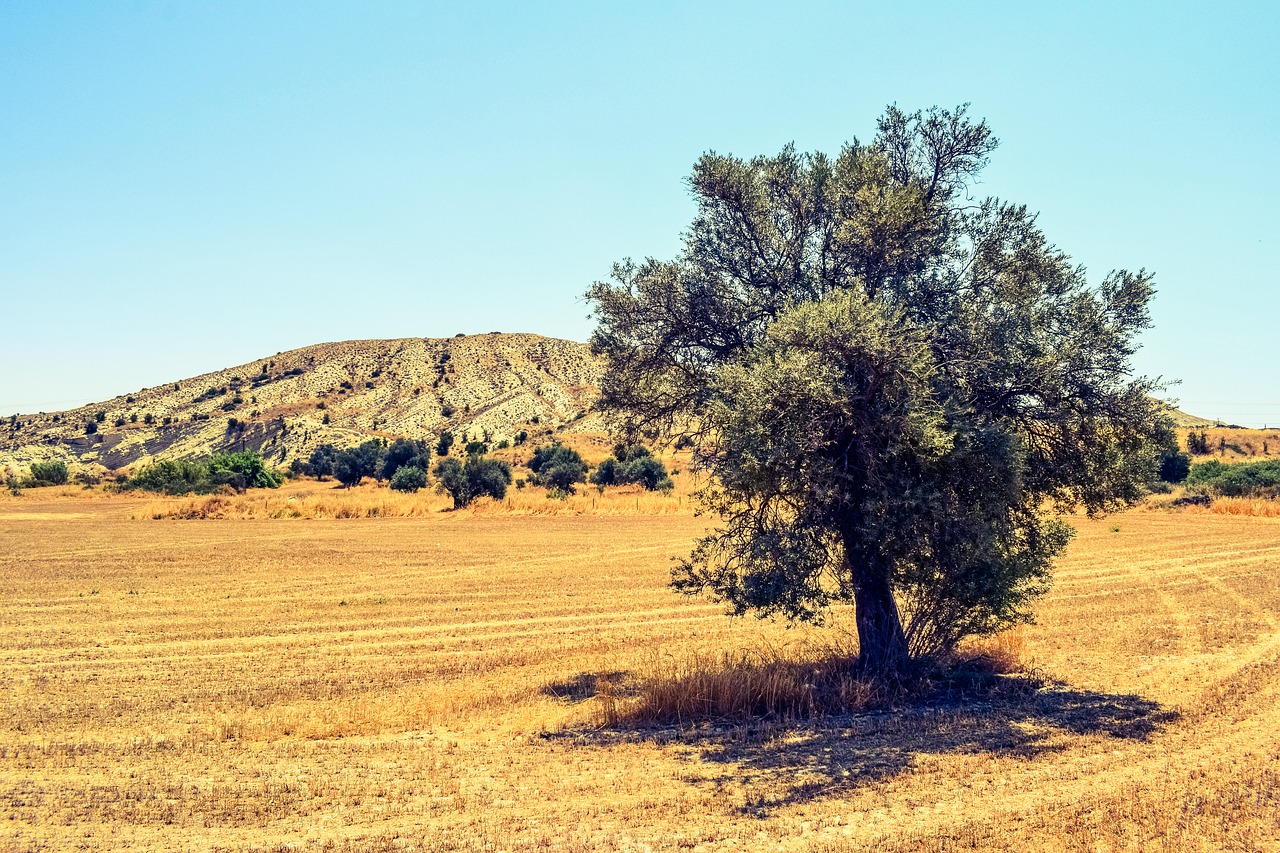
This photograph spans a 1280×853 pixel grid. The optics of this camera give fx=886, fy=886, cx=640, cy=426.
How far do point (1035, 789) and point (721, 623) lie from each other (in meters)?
12.1

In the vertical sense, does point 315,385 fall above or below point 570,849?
above

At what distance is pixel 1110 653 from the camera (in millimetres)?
17016

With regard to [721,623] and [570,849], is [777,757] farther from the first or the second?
[721,623]

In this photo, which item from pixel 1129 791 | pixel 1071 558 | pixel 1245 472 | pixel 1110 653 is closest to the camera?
pixel 1129 791

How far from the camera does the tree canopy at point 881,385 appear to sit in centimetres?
1223

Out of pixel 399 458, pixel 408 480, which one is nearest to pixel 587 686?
pixel 408 480

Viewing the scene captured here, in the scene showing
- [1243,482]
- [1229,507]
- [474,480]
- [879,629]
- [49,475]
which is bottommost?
[1229,507]

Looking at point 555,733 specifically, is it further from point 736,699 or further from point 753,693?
point 753,693

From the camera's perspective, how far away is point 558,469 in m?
68.2

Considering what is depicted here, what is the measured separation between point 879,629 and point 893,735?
2.87 m

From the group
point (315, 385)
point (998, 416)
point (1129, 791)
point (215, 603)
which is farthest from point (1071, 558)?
point (315, 385)

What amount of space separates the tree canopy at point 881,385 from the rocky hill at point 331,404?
92.5m

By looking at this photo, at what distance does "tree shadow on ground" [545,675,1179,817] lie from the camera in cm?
1005

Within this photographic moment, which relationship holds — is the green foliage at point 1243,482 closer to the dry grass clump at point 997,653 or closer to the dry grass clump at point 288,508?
the dry grass clump at point 997,653
